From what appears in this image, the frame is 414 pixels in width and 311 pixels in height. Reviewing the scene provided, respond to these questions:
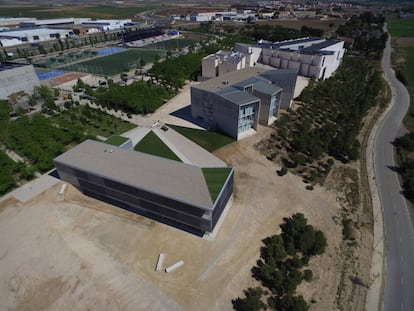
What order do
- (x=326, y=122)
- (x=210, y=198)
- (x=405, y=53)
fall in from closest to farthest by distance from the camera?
1. (x=210, y=198)
2. (x=326, y=122)
3. (x=405, y=53)

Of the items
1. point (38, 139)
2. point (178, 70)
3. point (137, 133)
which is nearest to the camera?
point (38, 139)

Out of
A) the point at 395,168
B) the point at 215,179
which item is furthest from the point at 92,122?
the point at 395,168

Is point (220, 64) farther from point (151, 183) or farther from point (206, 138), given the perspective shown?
point (151, 183)

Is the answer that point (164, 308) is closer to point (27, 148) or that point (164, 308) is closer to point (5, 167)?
point (5, 167)

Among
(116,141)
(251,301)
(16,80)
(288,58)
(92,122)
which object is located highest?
(288,58)

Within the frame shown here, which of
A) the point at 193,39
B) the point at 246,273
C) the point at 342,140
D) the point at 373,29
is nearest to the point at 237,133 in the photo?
the point at 342,140

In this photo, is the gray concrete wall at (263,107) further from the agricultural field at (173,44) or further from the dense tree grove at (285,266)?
the agricultural field at (173,44)
